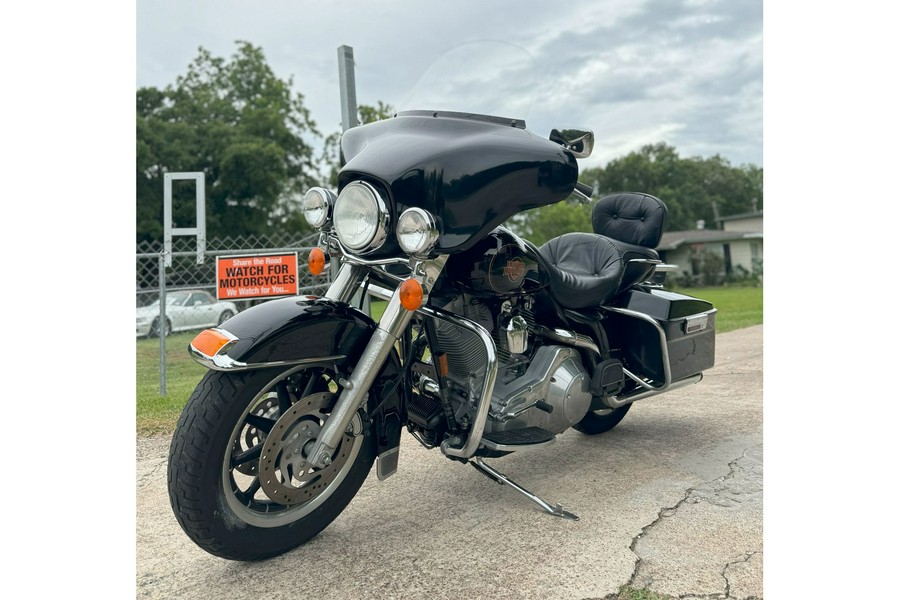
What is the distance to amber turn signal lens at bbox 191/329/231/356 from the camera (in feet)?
8.15

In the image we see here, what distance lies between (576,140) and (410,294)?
102cm

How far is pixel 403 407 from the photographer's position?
115 inches

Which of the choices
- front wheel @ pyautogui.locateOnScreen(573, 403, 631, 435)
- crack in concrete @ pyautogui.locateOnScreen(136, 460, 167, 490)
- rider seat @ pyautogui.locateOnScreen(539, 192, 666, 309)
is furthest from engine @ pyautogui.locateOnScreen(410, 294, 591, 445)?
crack in concrete @ pyautogui.locateOnScreen(136, 460, 167, 490)

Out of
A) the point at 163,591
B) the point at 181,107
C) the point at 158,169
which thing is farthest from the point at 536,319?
the point at 181,107

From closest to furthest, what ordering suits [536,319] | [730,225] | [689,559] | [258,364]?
[258,364], [689,559], [536,319], [730,225]

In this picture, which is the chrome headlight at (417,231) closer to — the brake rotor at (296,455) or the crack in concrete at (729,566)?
the brake rotor at (296,455)

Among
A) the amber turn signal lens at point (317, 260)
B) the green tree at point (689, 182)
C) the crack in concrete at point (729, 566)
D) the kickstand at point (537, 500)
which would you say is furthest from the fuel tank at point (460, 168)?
the green tree at point (689, 182)

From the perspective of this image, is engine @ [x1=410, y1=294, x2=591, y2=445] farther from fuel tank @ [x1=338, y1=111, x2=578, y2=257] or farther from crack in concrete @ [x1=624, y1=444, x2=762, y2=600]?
crack in concrete @ [x1=624, y1=444, x2=762, y2=600]

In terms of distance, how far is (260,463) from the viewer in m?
2.55

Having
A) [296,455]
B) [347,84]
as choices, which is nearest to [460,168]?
[296,455]

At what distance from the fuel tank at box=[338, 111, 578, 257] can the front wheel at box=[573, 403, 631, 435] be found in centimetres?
172

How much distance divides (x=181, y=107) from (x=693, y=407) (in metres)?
32.7

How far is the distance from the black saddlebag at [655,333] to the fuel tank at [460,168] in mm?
1140

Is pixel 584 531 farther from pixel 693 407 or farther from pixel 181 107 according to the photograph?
pixel 181 107
